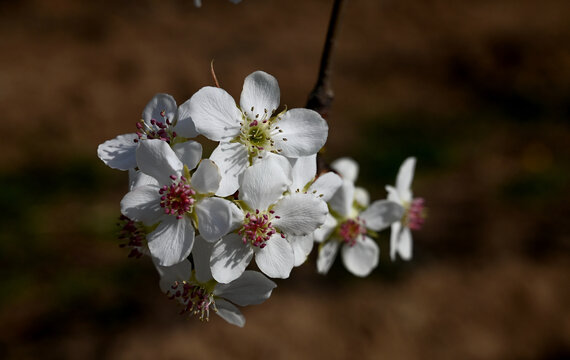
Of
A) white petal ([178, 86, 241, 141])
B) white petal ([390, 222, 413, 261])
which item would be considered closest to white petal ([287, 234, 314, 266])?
white petal ([178, 86, 241, 141])

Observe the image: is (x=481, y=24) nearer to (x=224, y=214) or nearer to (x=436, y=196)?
(x=436, y=196)

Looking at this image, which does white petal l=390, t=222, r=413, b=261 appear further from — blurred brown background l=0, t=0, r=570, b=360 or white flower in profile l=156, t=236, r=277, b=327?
blurred brown background l=0, t=0, r=570, b=360

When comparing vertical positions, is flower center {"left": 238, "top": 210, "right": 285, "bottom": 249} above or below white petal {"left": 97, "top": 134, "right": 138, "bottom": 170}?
below

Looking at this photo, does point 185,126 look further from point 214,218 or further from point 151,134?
point 214,218

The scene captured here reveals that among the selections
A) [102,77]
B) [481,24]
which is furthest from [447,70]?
[102,77]

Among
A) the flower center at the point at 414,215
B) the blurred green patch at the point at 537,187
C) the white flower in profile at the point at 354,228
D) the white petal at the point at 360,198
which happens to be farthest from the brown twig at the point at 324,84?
the blurred green patch at the point at 537,187

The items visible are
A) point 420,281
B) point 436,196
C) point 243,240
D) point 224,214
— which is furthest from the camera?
point 436,196
